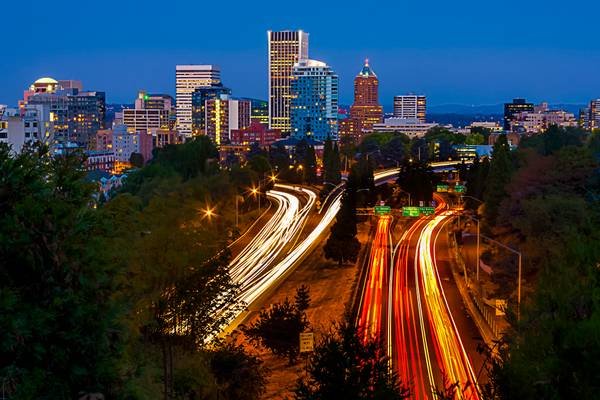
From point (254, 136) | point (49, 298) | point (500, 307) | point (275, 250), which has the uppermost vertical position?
point (254, 136)

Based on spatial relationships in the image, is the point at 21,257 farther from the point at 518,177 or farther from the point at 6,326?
the point at 518,177

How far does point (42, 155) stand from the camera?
1277 centimetres

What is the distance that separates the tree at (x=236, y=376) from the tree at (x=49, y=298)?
962 cm

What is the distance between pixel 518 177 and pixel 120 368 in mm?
34896

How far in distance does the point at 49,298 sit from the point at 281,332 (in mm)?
15407

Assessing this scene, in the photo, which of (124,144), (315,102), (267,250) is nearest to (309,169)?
(267,250)

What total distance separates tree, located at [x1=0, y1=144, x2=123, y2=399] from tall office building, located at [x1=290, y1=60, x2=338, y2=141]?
173 metres

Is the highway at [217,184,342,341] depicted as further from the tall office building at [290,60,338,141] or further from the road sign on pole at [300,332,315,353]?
the tall office building at [290,60,338,141]

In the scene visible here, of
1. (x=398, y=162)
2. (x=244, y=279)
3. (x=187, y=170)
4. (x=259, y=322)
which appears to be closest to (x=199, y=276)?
(x=259, y=322)

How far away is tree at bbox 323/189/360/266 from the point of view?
43781mm

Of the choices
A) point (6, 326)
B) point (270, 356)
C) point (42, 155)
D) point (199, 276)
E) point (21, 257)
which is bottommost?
Answer: point (270, 356)

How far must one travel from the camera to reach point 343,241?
44281 mm

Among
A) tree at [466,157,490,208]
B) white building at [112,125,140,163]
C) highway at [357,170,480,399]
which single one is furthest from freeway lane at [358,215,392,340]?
white building at [112,125,140,163]

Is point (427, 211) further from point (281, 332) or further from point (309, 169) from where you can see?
point (309, 169)
